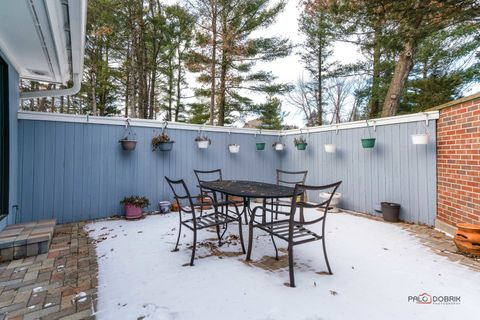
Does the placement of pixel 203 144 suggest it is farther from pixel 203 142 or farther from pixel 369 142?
pixel 369 142

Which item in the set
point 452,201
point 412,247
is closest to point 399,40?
point 452,201

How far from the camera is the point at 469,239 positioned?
98.1 inches

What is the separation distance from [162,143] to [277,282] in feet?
11.2

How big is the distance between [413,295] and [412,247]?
1.19 m

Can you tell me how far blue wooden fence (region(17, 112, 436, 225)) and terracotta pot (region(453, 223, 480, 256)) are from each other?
3.58 feet

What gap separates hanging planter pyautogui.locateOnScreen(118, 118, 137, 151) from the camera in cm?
423

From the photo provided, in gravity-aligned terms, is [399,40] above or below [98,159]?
above

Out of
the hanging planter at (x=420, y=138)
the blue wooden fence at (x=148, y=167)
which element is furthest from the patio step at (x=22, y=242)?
the hanging planter at (x=420, y=138)

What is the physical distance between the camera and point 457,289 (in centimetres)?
193

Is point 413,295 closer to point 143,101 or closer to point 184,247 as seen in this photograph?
point 184,247

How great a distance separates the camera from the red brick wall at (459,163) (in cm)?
284

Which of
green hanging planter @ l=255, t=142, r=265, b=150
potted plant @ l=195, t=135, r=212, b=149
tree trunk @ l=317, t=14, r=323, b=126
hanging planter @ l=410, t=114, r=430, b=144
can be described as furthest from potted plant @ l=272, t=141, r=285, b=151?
tree trunk @ l=317, t=14, r=323, b=126

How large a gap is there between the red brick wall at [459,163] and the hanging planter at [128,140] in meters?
4.92

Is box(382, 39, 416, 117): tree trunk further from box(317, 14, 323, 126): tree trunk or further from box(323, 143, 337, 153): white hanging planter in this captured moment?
box(317, 14, 323, 126): tree trunk
